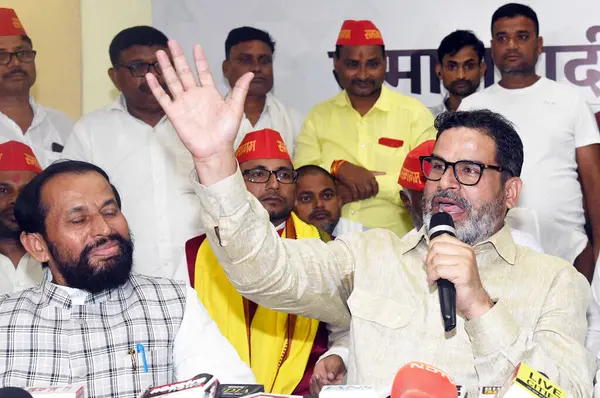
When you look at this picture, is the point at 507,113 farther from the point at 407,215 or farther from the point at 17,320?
the point at 17,320

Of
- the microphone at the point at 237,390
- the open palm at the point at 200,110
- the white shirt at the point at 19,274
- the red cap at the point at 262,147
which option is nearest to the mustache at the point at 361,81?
the red cap at the point at 262,147

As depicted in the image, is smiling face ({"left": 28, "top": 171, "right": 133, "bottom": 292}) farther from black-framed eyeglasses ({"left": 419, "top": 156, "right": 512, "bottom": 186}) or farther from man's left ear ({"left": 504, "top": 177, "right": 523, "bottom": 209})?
man's left ear ({"left": 504, "top": 177, "right": 523, "bottom": 209})

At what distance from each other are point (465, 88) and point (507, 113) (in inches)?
17.0

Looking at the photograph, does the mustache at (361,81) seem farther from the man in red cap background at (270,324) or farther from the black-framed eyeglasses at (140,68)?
the man in red cap background at (270,324)

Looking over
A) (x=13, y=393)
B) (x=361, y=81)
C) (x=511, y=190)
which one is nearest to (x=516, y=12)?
(x=361, y=81)

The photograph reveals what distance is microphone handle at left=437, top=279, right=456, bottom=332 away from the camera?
7.04 ft

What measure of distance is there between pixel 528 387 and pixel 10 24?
4.34 m

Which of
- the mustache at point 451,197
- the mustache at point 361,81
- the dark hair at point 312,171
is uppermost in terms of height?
the mustache at point 361,81

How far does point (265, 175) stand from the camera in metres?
4.16

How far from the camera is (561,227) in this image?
192 inches

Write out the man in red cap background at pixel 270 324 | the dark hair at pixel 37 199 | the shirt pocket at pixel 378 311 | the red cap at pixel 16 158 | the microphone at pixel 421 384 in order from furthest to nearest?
the red cap at pixel 16 158 < the man in red cap background at pixel 270 324 < the dark hair at pixel 37 199 < the shirt pocket at pixel 378 311 < the microphone at pixel 421 384

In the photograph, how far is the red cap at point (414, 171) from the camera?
4.36m

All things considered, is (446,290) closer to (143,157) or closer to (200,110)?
(200,110)

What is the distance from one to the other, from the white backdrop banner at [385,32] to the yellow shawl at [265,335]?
7.31 ft
